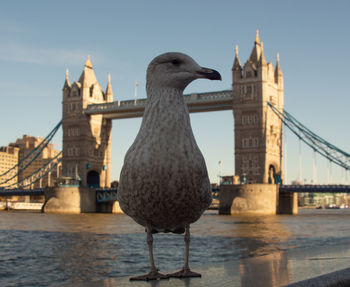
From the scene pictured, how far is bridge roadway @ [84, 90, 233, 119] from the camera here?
59031mm

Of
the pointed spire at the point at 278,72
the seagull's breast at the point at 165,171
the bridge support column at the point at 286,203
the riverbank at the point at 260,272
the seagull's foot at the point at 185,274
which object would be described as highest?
the pointed spire at the point at 278,72

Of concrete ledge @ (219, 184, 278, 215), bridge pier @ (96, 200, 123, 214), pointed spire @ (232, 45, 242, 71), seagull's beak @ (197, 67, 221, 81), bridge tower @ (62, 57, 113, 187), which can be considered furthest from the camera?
bridge tower @ (62, 57, 113, 187)

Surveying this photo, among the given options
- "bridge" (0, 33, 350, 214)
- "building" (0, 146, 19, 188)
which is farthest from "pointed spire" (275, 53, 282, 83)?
"building" (0, 146, 19, 188)

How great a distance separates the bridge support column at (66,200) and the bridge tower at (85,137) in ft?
20.7

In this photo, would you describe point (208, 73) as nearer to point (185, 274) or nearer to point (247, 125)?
point (185, 274)

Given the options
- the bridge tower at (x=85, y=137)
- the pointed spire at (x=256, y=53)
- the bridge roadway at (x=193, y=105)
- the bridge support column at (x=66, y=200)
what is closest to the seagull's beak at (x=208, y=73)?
the bridge roadway at (x=193, y=105)

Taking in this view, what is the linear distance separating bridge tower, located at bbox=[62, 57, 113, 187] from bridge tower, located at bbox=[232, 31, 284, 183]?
865 inches

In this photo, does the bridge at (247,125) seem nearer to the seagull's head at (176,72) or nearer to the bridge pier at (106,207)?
the bridge pier at (106,207)

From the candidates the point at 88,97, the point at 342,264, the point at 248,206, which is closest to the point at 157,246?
the point at 342,264

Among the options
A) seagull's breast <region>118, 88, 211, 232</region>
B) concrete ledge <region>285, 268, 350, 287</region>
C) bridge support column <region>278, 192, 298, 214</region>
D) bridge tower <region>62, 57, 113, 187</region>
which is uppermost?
bridge tower <region>62, 57, 113, 187</region>

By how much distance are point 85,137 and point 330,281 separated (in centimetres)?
6569

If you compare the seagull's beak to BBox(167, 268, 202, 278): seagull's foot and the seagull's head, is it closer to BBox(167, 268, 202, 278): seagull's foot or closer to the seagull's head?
the seagull's head

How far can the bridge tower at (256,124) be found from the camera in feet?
187

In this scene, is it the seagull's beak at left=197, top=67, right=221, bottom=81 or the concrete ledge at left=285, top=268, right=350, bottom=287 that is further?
the seagull's beak at left=197, top=67, right=221, bottom=81
